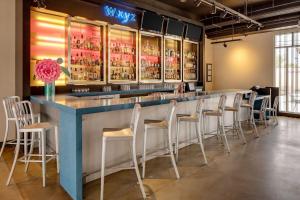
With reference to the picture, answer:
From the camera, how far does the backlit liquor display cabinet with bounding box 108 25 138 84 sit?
6.33 m

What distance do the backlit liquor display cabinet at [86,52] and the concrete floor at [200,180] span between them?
7.36ft

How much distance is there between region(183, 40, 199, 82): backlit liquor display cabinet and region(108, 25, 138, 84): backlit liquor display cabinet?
2335 mm

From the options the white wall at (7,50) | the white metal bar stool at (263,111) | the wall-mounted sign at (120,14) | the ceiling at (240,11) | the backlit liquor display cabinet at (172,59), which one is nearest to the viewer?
the white wall at (7,50)

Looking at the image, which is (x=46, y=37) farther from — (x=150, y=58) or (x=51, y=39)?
(x=150, y=58)

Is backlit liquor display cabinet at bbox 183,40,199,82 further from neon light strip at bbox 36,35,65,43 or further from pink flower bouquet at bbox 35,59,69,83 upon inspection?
pink flower bouquet at bbox 35,59,69,83

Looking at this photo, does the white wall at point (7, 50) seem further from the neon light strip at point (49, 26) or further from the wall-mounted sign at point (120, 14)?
the wall-mounted sign at point (120, 14)

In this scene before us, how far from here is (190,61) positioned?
8.92 meters

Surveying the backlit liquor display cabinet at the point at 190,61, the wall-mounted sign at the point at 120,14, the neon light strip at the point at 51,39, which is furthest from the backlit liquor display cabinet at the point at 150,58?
the neon light strip at the point at 51,39

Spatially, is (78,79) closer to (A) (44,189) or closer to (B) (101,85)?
(B) (101,85)

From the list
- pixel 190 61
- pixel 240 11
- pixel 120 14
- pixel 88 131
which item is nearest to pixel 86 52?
pixel 120 14

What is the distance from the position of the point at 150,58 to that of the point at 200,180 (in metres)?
4.82

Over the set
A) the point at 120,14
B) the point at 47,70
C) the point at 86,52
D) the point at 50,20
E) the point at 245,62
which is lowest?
the point at 47,70

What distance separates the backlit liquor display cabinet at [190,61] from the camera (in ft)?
28.4

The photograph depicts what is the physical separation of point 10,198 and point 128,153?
1.61 m
